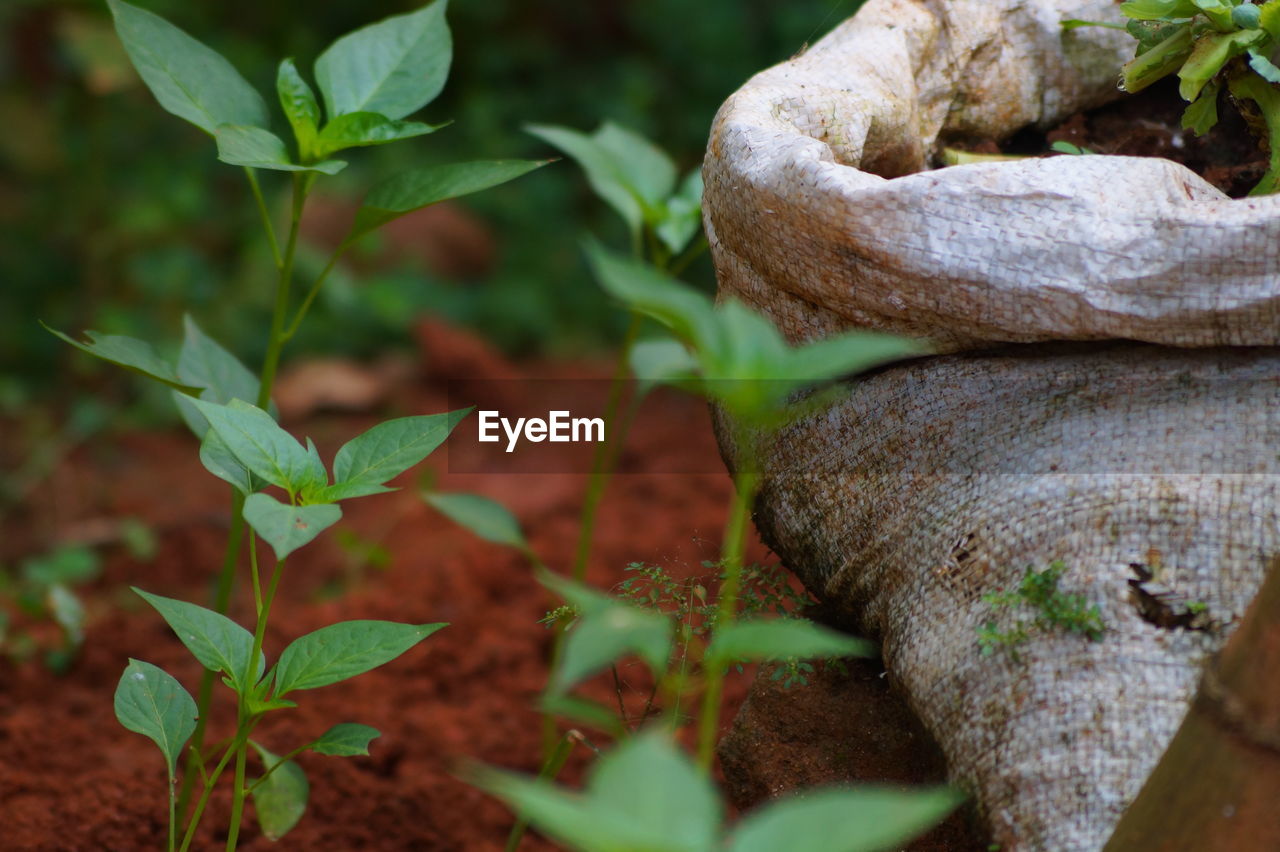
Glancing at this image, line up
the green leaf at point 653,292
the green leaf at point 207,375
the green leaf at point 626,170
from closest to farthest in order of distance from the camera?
the green leaf at point 653,292 < the green leaf at point 207,375 < the green leaf at point 626,170

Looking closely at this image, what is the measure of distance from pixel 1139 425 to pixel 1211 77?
354 mm

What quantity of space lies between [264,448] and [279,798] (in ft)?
1.42

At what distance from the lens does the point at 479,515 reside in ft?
2.52

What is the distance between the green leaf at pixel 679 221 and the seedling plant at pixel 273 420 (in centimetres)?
32

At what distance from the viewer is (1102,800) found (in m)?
0.83

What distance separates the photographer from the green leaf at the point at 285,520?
2.65ft

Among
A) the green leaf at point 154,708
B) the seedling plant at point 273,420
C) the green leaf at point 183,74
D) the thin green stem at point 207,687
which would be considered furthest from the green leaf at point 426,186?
the green leaf at point 154,708

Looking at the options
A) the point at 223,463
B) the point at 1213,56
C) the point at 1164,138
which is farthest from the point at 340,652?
the point at 1164,138

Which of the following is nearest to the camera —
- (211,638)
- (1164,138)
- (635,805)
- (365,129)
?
(635,805)

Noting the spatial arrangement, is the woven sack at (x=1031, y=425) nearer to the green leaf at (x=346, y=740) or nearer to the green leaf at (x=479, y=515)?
the green leaf at (x=479, y=515)

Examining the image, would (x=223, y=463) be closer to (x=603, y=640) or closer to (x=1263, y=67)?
(x=603, y=640)

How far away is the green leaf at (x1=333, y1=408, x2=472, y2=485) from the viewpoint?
0.97m

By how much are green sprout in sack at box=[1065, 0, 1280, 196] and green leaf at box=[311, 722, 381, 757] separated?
90 centimetres

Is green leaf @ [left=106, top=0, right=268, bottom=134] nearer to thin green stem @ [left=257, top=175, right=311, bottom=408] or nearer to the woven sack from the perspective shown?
thin green stem @ [left=257, top=175, right=311, bottom=408]
